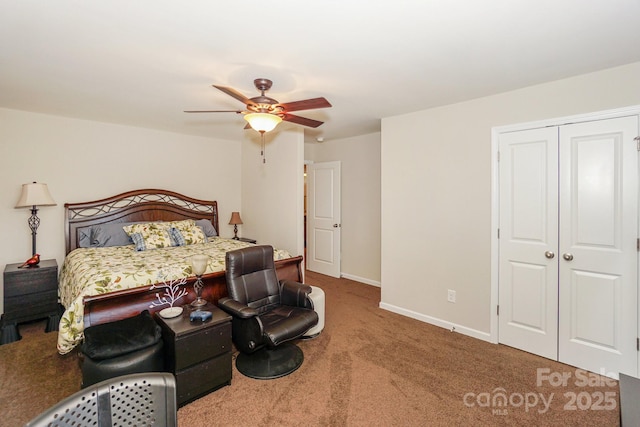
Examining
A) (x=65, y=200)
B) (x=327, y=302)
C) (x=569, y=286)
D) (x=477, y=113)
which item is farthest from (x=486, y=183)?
(x=65, y=200)

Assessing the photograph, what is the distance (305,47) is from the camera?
2086mm

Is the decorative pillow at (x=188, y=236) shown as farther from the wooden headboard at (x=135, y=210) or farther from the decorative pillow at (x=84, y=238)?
the decorative pillow at (x=84, y=238)

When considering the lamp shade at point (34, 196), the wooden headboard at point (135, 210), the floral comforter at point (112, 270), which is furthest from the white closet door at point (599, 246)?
the lamp shade at point (34, 196)

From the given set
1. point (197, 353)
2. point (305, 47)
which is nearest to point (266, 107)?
point (305, 47)

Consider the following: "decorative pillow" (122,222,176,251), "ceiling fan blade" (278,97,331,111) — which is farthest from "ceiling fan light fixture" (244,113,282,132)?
"decorative pillow" (122,222,176,251)

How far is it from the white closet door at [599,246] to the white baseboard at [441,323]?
645 mm

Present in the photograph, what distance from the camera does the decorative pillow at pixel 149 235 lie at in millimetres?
3821

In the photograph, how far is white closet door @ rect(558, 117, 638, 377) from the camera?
2.42m

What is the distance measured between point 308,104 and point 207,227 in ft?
10.8

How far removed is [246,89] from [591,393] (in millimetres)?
3746

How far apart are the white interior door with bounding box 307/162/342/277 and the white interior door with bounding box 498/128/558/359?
2899mm

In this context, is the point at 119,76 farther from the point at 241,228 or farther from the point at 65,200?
the point at 241,228

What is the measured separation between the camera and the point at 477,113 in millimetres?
3135

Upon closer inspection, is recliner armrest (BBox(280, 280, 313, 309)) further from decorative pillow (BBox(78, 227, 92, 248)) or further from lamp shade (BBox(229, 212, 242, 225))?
decorative pillow (BBox(78, 227, 92, 248))
